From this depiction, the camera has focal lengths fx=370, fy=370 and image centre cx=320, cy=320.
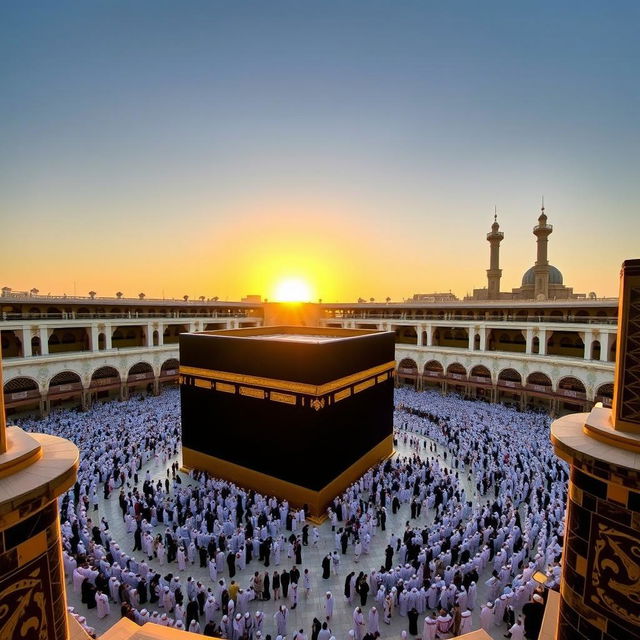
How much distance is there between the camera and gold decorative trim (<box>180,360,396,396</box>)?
12.2m

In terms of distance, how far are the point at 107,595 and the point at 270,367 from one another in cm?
728

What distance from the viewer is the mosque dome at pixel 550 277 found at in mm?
41375

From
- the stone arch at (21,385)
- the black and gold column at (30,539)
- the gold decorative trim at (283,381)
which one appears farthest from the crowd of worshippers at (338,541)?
the stone arch at (21,385)

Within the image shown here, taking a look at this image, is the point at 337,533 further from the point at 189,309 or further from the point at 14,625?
the point at 189,309

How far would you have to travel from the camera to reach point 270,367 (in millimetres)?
13086

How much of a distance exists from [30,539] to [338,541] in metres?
9.72

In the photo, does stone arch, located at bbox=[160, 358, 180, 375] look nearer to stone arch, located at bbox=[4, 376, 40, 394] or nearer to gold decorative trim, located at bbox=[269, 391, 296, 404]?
stone arch, located at bbox=[4, 376, 40, 394]

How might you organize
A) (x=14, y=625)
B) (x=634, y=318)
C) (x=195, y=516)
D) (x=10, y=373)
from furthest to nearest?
(x=10, y=373) < (x=195, y=516) < (x=634, y=318) < (x=14, y=625)

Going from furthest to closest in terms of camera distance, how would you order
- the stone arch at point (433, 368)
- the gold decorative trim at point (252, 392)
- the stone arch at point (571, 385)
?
1. the stone arch at point (433, 368)
2. the stone arch at point (571, 385)
3. the gold decorative trim at point (252, 392)

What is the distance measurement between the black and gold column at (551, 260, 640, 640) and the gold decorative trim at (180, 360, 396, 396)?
354 inches

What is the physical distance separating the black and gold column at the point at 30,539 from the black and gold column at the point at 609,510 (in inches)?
168

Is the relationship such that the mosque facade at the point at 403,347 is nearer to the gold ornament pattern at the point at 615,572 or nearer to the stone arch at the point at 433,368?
the stone arch at the point at 433,368

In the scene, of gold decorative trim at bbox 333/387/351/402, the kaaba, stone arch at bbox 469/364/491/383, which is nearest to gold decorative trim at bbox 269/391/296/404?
the kaaba

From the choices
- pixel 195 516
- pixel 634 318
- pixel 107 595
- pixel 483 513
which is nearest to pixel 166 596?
pixel 107 595
